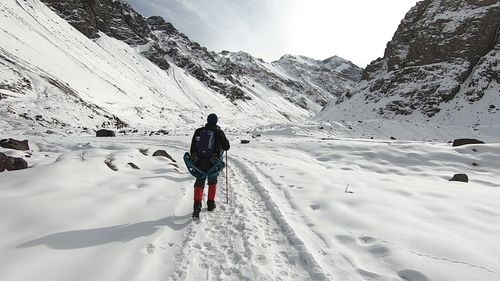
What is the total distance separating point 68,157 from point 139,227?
5.49 meters

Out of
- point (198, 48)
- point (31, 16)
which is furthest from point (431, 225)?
point (198, 48)

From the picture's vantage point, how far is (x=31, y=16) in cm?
6619

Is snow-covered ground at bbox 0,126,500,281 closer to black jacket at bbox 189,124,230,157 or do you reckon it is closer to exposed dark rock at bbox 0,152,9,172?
black jacket at bbox 189,124,230,157

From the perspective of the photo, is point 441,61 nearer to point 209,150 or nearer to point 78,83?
point 78,83

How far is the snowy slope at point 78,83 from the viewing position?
34062 millimetres

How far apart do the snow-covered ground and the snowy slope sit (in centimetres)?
2556

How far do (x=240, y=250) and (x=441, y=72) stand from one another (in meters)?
61.1

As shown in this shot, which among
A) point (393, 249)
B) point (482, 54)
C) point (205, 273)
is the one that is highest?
point (482, 54)

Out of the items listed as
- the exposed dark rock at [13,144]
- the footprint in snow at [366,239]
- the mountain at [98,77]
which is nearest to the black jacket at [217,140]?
the footprint in snow at [366,239]

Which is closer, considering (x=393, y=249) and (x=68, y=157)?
(x=393, y=249)

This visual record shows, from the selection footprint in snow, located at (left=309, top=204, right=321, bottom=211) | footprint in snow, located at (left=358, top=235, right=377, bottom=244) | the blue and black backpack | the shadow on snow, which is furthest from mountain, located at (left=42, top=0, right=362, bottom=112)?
footprint in snow, located at (left=358, top=235, right=377, bottom=244)

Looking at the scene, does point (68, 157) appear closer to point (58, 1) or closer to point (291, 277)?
point (291, 277)

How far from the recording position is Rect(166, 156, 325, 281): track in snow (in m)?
4.52

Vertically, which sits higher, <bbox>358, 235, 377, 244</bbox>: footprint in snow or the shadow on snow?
<bbox>358, 235, 377, 244</bbox>: footprint in snow
